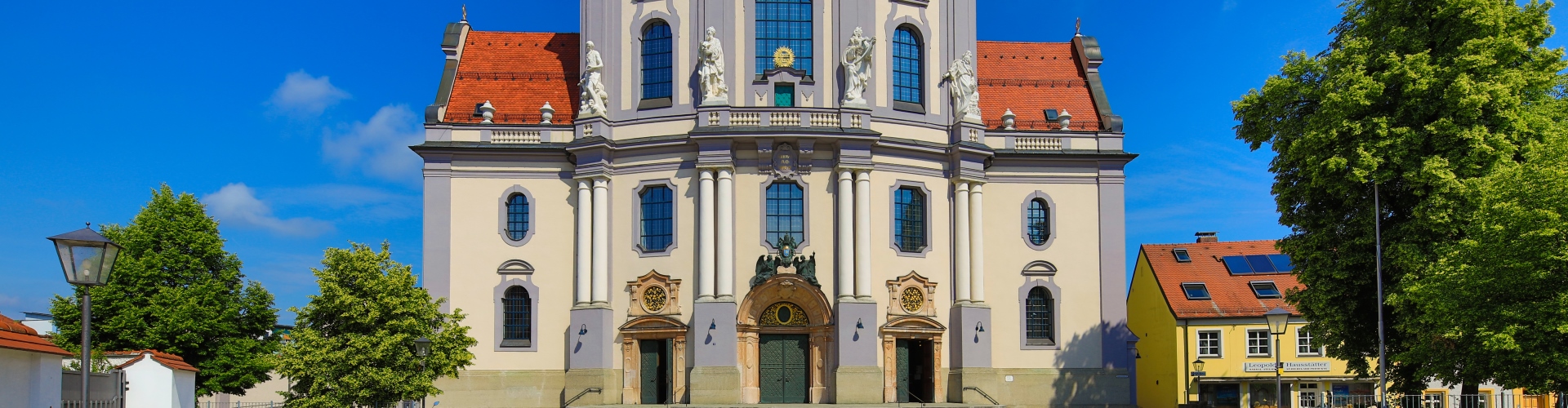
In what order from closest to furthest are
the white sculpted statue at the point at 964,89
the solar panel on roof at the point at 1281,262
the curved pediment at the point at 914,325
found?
the curved pediment at the point at 914,325, the white sculpted statue at the point at 964,89, the solar panel on roof at the point at 1281,262

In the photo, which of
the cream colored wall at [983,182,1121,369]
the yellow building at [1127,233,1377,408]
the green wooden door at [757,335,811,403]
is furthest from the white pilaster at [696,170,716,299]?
the yellow building at [1127,233,1377,408]

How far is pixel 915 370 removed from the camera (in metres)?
36.8

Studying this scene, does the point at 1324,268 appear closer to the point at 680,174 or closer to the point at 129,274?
the point at 680,174

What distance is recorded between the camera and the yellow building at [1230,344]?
45.6 meters

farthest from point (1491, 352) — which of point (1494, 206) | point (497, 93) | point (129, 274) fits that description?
point (129, 274)

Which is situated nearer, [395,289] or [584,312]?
[395,289]

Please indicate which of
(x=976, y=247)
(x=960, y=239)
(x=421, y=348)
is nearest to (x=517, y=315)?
(x=421, y=348)

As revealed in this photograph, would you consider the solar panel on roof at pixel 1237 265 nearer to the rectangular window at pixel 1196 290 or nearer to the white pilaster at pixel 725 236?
the rectangular window at pixel 1196 290

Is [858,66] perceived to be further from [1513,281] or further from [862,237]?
[1513,281]

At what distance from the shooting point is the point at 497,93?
1559 inches

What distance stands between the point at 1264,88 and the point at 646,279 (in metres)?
16.2

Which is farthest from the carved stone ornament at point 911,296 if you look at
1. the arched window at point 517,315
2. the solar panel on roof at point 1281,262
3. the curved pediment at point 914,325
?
the solar panel on roof at point 1281,262

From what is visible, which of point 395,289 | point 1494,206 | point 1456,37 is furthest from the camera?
point 395,289

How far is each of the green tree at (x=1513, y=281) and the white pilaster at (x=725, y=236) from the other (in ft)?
55.0
